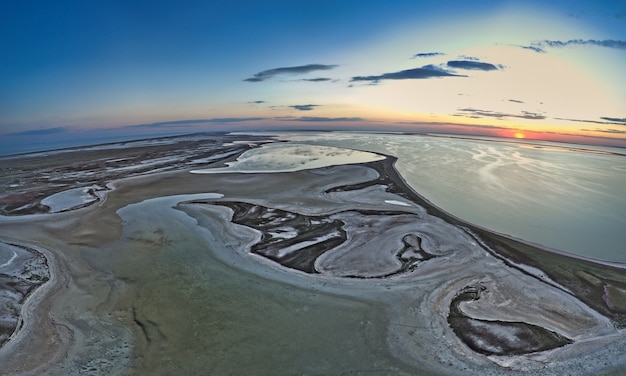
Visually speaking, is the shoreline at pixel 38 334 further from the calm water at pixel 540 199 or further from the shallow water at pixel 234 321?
the calm water at pixel 540 199

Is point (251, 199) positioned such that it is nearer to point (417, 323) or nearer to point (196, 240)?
point (196, 240)

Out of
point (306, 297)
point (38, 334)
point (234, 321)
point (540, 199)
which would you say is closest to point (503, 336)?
point (306, 297)

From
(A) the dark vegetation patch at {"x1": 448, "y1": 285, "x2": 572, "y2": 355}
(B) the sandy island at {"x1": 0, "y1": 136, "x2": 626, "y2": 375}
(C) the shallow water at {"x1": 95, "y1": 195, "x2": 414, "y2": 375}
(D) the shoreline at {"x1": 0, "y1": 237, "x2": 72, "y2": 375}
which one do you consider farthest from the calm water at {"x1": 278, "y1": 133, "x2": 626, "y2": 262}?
(D) the shoreline at {"x1": 0, "y1": 237, "x2": 72, "y2": 375}

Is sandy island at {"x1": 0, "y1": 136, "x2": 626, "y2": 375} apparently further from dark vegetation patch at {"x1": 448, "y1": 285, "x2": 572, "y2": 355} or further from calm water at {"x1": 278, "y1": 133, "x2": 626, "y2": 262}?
calm water at {"x1": 278, "y1": 133, "x2": 626, "y2": 262}

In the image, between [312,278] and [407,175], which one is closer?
[312,278]

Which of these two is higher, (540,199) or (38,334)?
(540,199)

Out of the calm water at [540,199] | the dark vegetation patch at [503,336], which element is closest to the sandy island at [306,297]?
the dark vegetation patch at [503,336]

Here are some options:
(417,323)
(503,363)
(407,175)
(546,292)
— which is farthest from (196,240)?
(407,175)

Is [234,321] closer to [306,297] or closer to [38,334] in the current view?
[306,297]
